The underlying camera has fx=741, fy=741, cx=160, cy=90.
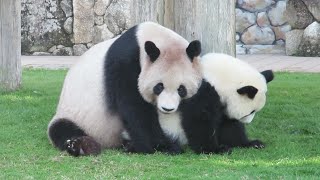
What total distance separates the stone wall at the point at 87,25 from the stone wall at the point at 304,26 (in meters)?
0.81

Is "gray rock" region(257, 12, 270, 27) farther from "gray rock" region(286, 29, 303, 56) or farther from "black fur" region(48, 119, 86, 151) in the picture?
"black fur" region(48, 119, 86, 151)

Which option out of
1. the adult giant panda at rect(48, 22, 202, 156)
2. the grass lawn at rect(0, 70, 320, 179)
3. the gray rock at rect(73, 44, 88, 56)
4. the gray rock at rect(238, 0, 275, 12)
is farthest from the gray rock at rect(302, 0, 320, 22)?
the adult giant panda at rect(48, 22, 202, 156)

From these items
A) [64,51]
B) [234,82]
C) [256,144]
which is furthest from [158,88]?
[64,51]

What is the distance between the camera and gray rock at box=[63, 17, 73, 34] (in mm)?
14188

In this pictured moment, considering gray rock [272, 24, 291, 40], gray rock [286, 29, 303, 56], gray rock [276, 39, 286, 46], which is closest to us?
gray rock [286, 29, 303, 56]

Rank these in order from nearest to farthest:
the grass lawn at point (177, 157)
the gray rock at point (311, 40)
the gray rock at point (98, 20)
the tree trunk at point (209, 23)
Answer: the grass lawn at point (177, 157) < the tree trunk at point (209, 23) < the gray rock at point (311, 40) < the gray rock at point (98, 20)

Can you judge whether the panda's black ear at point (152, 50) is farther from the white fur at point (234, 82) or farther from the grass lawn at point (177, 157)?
the grass lawn at point (177, 157)

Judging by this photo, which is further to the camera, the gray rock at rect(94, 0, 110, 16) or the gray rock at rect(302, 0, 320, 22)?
the gray rock at rect(94, 0, 110, 16)

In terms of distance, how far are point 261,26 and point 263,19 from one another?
0.46 ft

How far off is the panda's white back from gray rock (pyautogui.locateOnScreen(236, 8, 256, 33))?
8.71m

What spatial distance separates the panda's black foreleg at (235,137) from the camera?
5816mm

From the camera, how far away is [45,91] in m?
9.09

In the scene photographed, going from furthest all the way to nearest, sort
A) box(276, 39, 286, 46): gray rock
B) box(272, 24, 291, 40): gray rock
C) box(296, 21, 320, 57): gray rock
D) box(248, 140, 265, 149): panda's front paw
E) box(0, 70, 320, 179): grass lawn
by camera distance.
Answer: box(276, 39, 286, 46): gray rock → box(272, 24, 291, 40): gray rock → box(296, 21, 320, 57): gray rock → box(248, 140, 265, 149): panda's front paw → box(0, 70, 320, 179): grass lawn

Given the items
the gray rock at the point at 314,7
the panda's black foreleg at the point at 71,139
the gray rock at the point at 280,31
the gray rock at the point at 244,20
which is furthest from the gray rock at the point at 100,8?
the panda's black foreleg at the point at 71,139
